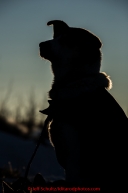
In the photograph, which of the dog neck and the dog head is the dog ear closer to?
the dog head

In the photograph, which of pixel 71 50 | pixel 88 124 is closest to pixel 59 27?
pixel 71 50

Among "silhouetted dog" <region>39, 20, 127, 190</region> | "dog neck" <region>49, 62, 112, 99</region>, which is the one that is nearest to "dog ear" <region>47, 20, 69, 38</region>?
"silhouetted dog" <region>39, 20, 127, 190</region>

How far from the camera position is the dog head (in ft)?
Answer: 19.2

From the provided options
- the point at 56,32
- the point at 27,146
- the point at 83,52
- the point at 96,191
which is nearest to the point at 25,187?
the point at 96,191

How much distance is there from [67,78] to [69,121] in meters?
0.57

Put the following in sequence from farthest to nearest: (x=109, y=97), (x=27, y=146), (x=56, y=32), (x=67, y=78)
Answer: (x=27, y=146) → (x=56, y=32) → (x=67, y=78) → (x=109, y=97)

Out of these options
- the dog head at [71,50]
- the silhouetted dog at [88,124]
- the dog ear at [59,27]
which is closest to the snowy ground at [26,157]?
the dog ear at [59,27]

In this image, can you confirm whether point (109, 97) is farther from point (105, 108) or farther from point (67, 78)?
point (67, 78)

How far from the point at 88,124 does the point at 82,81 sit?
0.51m

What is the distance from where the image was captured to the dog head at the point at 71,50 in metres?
5.85

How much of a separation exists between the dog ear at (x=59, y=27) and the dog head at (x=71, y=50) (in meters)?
0.05

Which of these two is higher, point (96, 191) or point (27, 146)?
point (96, 191)

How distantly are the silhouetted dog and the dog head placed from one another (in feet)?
0.03

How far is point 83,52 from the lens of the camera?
585 cm
